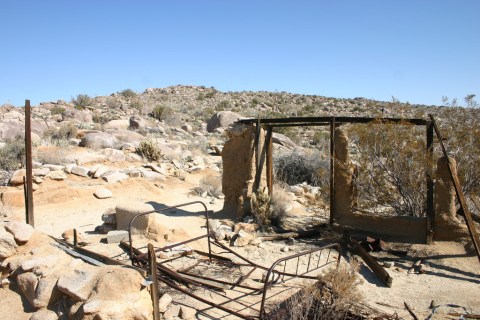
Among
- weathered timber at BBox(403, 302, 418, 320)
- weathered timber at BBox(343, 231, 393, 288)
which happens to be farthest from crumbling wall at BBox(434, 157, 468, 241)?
weathered timber at BBox(403, 302, 418, 320)

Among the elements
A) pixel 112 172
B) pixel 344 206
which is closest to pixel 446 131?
pixel 344 206

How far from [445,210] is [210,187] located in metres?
7.92

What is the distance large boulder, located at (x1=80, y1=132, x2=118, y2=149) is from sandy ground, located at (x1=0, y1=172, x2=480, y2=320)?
5.10 m

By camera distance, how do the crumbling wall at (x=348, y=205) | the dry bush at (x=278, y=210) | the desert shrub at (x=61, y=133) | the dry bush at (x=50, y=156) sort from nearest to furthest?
the crumbling wall at (x=348, y=205) → the dry bush at (x=278, y=210) → the dry bush at (x=50, y=156) → the desert shrub at (x=61, y=133)

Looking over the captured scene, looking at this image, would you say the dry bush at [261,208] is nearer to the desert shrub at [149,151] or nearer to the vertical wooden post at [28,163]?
the vertical wooden post at [28,163]

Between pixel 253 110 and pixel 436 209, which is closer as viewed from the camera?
pixel 436 209

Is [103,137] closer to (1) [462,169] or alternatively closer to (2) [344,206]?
(2) [344,206]

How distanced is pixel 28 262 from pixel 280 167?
429 inches

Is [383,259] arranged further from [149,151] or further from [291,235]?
[149,151]

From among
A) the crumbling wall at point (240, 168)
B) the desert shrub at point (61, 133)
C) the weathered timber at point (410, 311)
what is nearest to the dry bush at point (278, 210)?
the crumbling wall at point (240, 168)

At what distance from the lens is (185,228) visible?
29.9ft

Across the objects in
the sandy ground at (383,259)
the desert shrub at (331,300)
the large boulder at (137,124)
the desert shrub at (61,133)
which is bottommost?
the sandy ground at (383,259)

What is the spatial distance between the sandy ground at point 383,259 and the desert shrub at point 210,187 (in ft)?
3.52

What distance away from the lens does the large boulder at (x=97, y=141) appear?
58.0 ft
